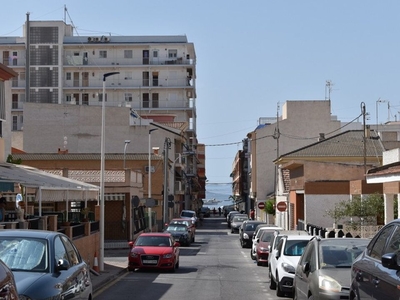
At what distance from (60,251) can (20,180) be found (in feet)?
35.3

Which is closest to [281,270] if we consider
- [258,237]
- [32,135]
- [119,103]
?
[258,237]

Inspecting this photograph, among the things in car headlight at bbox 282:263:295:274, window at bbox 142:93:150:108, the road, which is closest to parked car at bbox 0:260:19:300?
the road

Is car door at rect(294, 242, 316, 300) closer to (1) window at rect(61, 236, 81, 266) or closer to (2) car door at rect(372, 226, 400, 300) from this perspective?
(1) window at rect(61, 236, 81, 266)

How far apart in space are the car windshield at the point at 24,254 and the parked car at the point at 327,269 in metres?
4.56

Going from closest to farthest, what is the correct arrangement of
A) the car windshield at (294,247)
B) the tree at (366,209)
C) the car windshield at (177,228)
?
the car windshield at (294,247) → the tree at (366,209) → the car windshield at (177,228)

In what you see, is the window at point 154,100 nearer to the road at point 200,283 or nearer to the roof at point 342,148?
the roof at point 342,148

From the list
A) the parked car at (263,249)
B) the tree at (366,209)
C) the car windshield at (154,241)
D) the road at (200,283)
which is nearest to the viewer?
the road at (200,283)

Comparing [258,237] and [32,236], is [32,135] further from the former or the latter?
[32,236]

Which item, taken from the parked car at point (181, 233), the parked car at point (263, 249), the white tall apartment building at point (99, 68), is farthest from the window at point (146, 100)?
the parked car at point (263, 249)

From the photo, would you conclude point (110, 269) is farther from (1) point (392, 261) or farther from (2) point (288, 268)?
(1) point (392, 261)

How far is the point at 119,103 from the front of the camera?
94.2 metres

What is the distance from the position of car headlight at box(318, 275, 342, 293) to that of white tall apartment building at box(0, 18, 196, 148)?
80.4 m

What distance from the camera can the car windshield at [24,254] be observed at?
10.9 metres

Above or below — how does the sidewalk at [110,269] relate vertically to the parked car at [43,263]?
below
